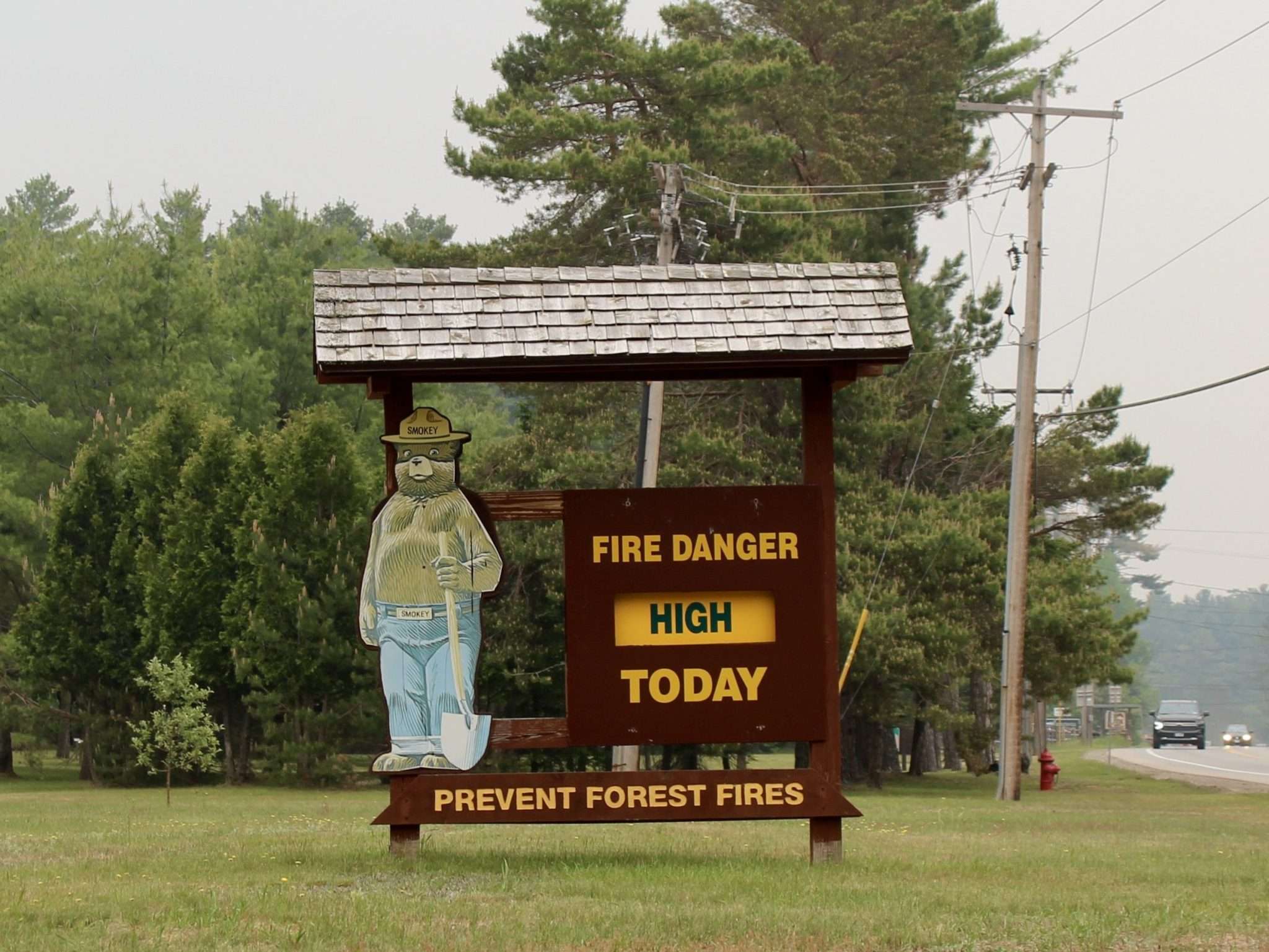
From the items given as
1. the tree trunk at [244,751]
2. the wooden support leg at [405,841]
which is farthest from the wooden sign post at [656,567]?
the tree trunk at [244,751]

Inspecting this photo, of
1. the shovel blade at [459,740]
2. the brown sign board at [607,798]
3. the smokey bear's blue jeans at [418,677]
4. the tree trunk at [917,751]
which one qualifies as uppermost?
the smokey bear's blue jeans at [418,677]

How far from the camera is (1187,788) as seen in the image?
4234 centimetres

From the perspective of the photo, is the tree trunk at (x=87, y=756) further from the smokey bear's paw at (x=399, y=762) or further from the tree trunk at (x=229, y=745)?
the smokey bear's paw at (x=399, y=762)

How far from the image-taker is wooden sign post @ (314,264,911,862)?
45.7ft

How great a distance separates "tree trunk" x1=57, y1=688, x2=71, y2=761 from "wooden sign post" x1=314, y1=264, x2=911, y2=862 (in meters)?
31.8

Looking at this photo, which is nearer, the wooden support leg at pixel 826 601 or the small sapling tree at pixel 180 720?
the wooden support leg at pixel 826 601

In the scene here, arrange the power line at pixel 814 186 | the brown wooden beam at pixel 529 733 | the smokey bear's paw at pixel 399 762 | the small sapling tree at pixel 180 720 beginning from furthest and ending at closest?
1. the power line at pixel 814 186
2. the small sapling tree at pixel 180 720
3. the brown wooden beam at pixel 529 733
4. the smokey bear's paw at pixel 399 762

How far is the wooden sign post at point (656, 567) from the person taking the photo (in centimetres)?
1393

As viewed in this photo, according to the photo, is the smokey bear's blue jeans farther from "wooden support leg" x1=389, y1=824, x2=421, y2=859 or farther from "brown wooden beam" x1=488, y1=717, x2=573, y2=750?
"wooden support leg" x1=389, y1=824, x2=421, y2=859

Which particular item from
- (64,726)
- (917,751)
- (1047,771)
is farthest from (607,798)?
(64,726)

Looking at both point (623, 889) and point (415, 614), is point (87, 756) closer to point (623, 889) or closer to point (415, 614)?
point (415, 614)

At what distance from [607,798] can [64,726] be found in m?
37.3

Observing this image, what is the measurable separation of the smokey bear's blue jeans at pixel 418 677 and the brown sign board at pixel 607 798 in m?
0.36

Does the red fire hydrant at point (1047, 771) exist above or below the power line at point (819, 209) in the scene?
below
